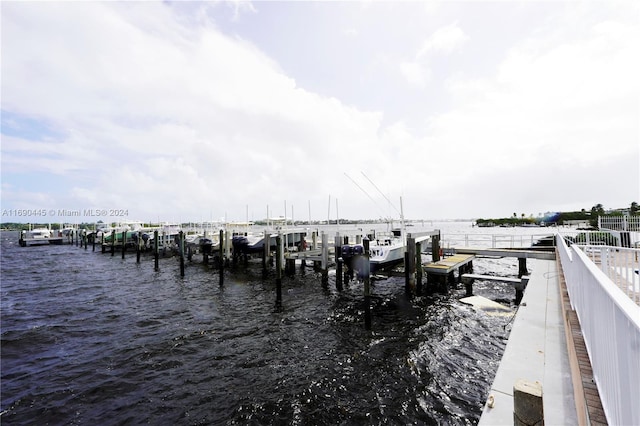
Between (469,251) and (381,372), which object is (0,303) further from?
(469,251)

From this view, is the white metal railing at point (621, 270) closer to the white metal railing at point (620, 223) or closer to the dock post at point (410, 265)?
the dock post at point (410, 265)

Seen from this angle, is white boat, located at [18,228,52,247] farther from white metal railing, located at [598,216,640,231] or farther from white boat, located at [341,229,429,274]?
white metal railing, located at [598,216,640,231]

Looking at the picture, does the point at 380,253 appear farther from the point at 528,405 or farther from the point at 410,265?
the point at 528,405

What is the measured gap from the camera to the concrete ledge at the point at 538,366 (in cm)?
407

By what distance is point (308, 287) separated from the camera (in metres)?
19.8

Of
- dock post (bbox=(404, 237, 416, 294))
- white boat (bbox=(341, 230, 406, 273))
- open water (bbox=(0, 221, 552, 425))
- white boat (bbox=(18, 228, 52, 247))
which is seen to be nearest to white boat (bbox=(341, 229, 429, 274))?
white boat (bbox=(341, 230, 406, 273))

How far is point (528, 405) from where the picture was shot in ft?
10.1

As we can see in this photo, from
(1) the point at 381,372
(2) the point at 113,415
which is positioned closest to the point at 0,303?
(2) the point at 113,415

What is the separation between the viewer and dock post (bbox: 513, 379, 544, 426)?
3.05 m

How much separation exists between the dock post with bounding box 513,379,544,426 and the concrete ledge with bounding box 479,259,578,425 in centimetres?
44

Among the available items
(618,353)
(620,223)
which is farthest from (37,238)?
(620,223)

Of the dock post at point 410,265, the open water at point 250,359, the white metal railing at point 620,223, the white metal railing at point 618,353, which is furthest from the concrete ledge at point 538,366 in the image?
the white metal railing at point 620,223

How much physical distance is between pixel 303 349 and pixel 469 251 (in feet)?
55.8

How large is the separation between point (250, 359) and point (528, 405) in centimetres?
875
